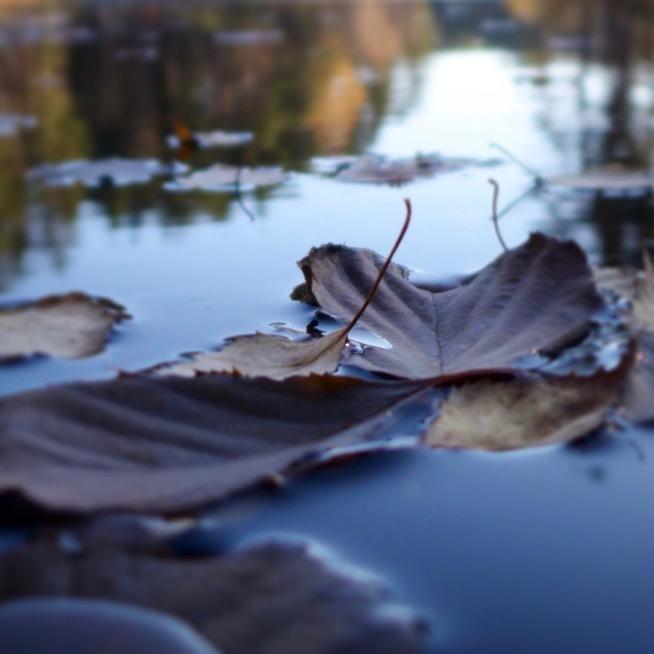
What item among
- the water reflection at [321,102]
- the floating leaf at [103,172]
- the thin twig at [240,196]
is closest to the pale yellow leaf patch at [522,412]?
the water reflection at [321,102]

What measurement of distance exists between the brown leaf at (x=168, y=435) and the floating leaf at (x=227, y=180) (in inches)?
31.7

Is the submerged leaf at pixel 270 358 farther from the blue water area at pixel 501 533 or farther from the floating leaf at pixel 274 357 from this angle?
the blue water area at pixel 501 533

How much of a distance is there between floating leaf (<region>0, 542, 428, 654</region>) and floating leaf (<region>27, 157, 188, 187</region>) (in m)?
1.05

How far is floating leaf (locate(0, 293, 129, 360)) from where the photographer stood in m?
Answer: 0.59

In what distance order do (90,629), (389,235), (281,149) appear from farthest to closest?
(281,149) < (389,235) < (90,629)

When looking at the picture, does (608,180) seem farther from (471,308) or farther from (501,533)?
(501,533)

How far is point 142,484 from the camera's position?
373mm

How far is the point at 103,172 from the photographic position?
139cm

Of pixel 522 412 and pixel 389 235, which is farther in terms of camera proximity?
pixel 389 235

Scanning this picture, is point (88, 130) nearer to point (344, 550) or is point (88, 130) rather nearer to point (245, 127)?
point (245, 127)

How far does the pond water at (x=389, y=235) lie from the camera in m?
0.35

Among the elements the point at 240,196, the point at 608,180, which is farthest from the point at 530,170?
the point at 240,196

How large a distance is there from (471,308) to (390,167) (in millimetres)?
747

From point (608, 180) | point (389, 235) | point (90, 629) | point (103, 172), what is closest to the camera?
point (90, 629)
